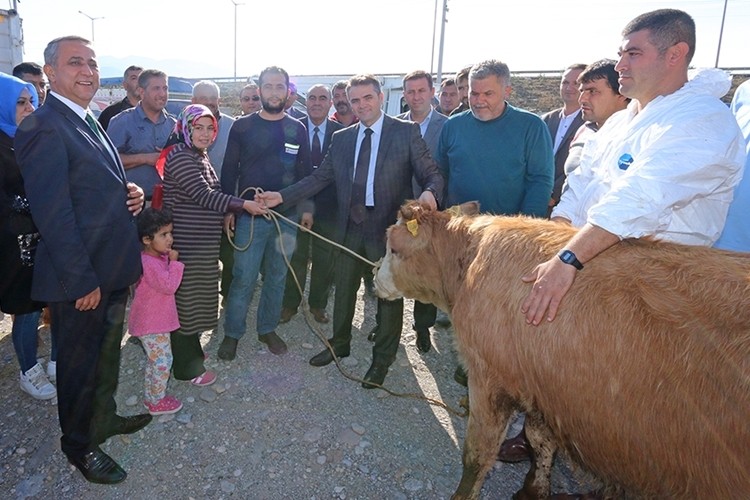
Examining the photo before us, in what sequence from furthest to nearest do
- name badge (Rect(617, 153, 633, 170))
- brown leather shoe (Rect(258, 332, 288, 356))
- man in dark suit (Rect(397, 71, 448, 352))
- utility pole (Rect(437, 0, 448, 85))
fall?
utility pole (Rect(437, 0, 448, 85))
man in dark suit (Rect(397, 71, 448, 352))
brown leather shoe (Rect(258, 332, 288, 356))
name badge (Rect(617, 153, 633, 170))

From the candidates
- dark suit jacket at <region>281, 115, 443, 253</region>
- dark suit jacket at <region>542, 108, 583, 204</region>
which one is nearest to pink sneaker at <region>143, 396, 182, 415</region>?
Answer: dark suit jacket at <region>281, 115, 443, 253</region>

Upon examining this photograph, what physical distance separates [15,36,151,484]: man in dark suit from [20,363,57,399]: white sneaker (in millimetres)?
1012

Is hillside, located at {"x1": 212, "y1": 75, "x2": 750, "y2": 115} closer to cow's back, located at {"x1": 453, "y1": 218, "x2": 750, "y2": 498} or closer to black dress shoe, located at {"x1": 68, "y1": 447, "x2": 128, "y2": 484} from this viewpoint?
cow's back, located at {"x1": 453, "y1": 218, "x2": 750, "y2": 498}

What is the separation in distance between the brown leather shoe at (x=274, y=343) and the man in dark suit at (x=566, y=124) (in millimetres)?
3362

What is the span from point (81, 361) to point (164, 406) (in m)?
0.94

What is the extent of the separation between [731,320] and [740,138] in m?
0.98

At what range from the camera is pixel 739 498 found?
5.60 ft

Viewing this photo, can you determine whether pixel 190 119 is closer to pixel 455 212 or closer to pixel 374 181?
pixel 374 181

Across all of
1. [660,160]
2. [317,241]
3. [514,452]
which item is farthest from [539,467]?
[317,241]

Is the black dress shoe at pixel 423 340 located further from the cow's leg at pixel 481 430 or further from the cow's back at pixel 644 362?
the cow's back at pixel 644 362

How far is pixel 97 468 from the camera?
295 cm

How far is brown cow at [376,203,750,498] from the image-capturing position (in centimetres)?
173

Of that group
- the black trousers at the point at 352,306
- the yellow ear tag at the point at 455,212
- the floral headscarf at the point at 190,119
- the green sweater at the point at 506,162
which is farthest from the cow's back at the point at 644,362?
the floral headscarf at the point at 190,119

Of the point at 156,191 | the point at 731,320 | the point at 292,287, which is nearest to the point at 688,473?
the point at 731,320
